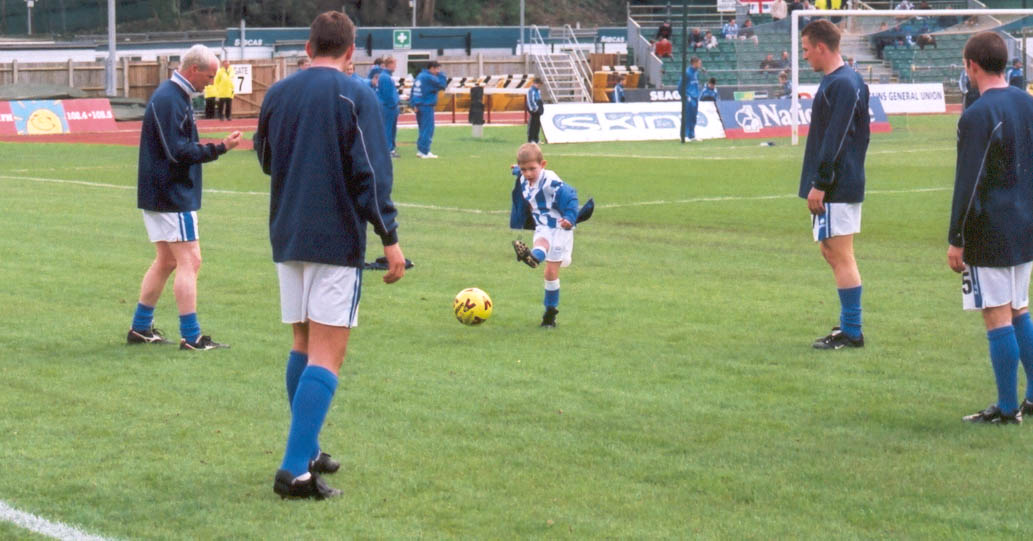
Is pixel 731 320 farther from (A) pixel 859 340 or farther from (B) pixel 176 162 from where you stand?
(B) pixel 176 162

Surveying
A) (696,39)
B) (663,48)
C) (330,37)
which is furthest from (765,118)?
(330,37)

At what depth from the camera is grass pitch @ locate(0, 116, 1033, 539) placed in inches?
230

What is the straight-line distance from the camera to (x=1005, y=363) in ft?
23.9

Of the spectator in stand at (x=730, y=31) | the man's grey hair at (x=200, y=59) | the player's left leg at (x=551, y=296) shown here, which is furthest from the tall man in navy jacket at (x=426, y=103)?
the man's grey hair at (x=200, y=59)

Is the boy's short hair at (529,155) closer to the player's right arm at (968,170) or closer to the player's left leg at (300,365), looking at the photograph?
the player's right arm at (968,170)

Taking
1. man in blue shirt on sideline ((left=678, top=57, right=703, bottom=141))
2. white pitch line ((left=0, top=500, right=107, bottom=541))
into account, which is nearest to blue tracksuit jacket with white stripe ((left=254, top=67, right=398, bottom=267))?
white pitch line ((left=0, top=500, right=107, bottom=541))

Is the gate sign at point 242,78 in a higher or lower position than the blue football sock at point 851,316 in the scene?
higher

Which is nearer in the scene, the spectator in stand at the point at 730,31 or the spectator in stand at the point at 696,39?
the spectator in stand at the point at 730,31

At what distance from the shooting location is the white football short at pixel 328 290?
19.2ft

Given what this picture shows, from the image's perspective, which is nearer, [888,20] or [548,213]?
[548,213]

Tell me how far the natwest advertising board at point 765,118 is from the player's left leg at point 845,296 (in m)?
30.2

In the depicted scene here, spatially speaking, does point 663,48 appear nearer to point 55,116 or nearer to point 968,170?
point 55,116

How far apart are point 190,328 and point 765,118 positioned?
32768mm

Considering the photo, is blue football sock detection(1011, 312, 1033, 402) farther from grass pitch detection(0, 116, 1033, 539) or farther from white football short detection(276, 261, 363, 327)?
white football short detection(276, 261, 363, 327)
